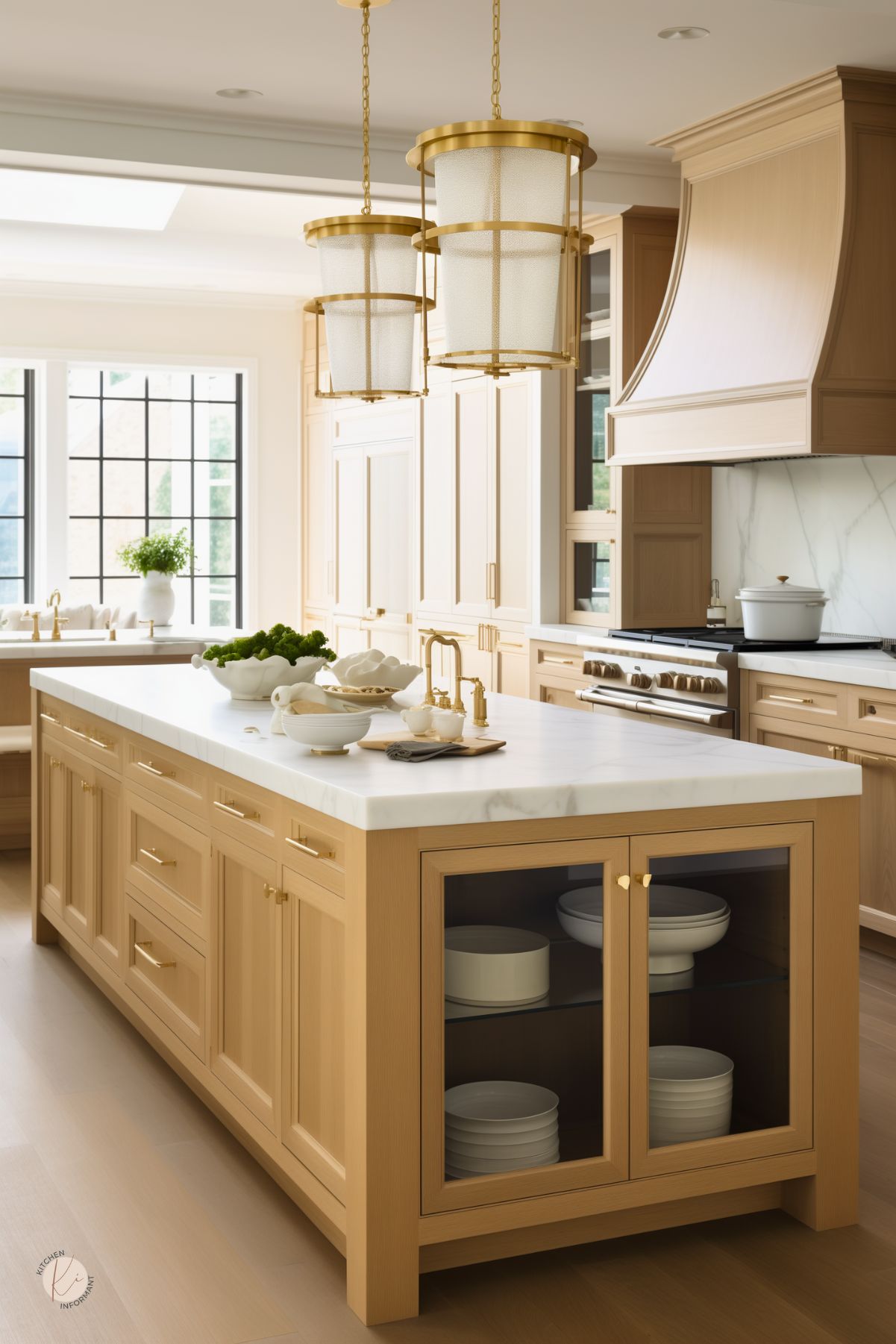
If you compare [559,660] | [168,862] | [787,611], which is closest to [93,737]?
[168,862]

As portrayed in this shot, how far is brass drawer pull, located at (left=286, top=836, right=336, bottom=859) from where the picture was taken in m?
2.37

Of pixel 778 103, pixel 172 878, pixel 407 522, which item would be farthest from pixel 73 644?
pixel 778 103

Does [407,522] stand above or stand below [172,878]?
above

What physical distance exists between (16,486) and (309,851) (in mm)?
7141

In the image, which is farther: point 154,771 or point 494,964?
point 154,771

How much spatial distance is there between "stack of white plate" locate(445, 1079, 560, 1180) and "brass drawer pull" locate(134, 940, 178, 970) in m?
1.07

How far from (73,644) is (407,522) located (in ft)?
7.63

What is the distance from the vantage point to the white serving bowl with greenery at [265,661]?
3.48 metres

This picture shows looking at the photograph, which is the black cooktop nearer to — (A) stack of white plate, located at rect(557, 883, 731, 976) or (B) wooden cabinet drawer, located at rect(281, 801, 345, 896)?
(A) stack of white plate, located at rect(557, 883, 731, 976)

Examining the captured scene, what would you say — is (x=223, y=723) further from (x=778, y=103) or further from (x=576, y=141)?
(x=778, y=103)

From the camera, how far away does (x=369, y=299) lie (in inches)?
122

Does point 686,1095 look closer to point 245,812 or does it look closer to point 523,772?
point 523,772

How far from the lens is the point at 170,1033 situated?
323 cm

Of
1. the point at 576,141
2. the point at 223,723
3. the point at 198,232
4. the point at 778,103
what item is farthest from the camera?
the point at 198,232
